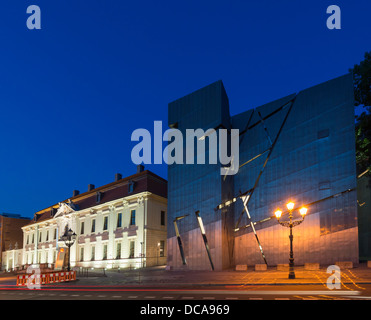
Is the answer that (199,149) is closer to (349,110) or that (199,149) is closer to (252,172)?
(252,172)

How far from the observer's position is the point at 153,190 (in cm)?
4731

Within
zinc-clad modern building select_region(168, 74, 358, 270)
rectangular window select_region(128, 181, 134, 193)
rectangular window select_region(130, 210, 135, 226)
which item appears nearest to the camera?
zinc-clad modern building select_region(168, 74, 358, 270)

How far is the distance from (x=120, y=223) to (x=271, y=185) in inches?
932

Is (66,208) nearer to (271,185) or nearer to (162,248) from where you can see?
(162,248)

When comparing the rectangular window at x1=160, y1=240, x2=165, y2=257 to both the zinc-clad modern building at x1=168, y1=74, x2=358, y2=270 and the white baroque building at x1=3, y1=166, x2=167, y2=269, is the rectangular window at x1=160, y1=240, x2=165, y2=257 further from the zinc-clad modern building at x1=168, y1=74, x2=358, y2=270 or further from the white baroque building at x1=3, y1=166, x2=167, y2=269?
the zinc-clad modern building at x1=168, y1=74, x2=358, y2=270

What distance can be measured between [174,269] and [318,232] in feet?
47.5

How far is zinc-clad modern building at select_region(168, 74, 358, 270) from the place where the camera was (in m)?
31.7

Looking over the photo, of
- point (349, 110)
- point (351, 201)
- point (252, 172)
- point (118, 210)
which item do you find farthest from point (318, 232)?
point (118, 210)

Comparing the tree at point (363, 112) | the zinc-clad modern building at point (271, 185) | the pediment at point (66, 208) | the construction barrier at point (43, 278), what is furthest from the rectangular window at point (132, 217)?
the tree at point (363, 112)

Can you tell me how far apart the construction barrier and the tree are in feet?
96.1

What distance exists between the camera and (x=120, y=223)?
49.9 m

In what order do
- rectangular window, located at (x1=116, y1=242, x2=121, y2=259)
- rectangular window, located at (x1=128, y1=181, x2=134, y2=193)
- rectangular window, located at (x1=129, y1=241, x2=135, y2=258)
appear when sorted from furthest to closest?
rectangular window, located at (x1=128, y1=181, x2=134, y2=193) < rectangular window, located at (x1=116, y1=242, x2=121, y2=259) < rectangular window, located at (x1=129, y1=241, x2=135, y2=258)

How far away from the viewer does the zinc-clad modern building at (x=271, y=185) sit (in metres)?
31.7

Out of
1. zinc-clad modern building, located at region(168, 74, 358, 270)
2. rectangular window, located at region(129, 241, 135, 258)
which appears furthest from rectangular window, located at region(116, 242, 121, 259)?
zinc-clad modern building, located at region(168, 74, 358, 270)
